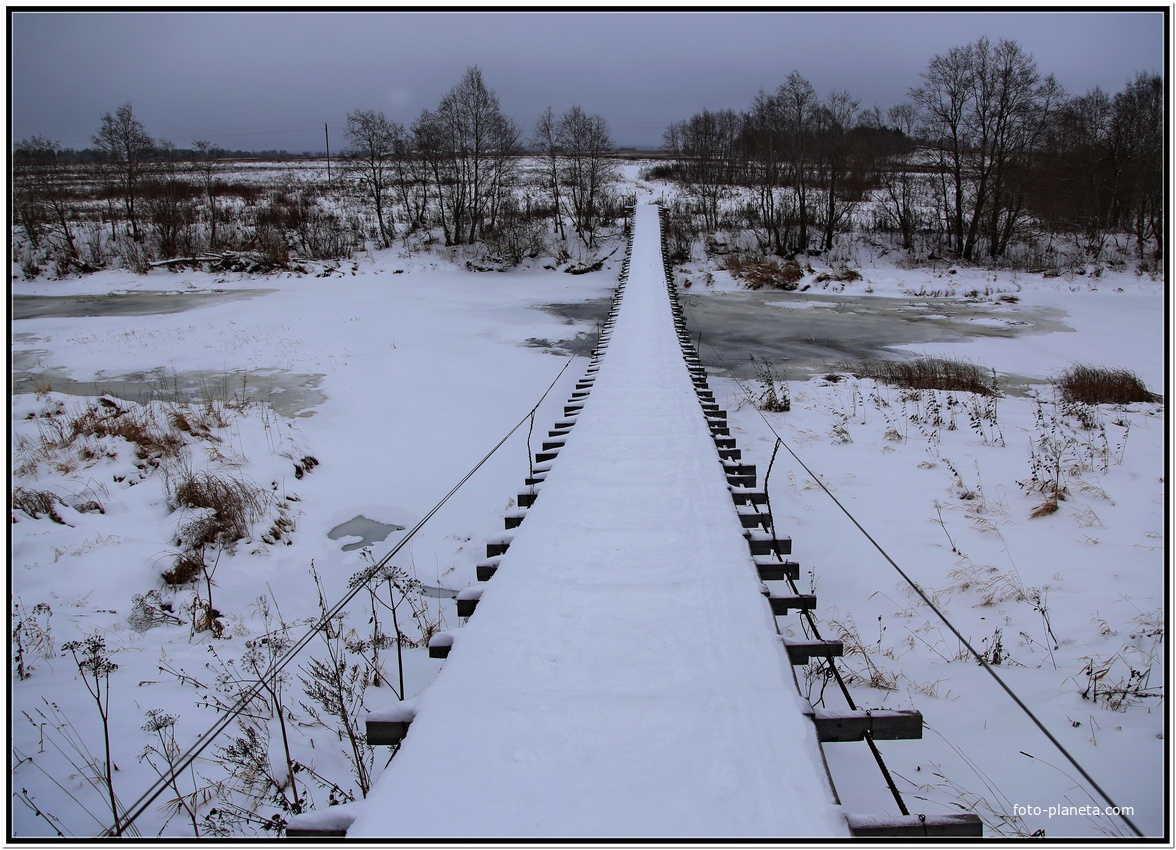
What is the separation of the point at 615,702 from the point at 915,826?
3.73 ft

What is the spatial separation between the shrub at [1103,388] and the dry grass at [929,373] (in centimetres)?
113

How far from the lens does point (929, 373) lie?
12109mm

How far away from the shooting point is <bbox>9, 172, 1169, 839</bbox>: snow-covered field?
3.32m

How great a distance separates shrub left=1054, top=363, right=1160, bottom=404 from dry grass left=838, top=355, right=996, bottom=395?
1.13m

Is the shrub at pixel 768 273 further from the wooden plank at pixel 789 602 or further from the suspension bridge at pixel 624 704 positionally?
the wooden plank at pixel 789 602

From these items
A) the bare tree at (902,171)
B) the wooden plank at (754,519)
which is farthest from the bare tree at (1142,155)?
the wooden plank at (754,519)

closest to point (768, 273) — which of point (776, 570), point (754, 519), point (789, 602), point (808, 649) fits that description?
point (754, 519)

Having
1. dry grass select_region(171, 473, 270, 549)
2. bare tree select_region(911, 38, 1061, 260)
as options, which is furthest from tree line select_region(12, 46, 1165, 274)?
dry grass select_region(171, 473, 270, 549)

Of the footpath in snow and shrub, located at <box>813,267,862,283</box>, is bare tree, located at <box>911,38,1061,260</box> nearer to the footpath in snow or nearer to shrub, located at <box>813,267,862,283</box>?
shrub, located at <box>813,267,862,283</box>

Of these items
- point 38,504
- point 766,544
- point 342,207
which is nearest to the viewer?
point 766,544

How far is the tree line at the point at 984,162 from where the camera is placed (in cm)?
2408

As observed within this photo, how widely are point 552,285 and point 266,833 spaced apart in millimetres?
22252

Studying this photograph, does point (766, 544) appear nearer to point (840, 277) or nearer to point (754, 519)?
point (754, 519)

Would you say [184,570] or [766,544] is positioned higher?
[766,544]
